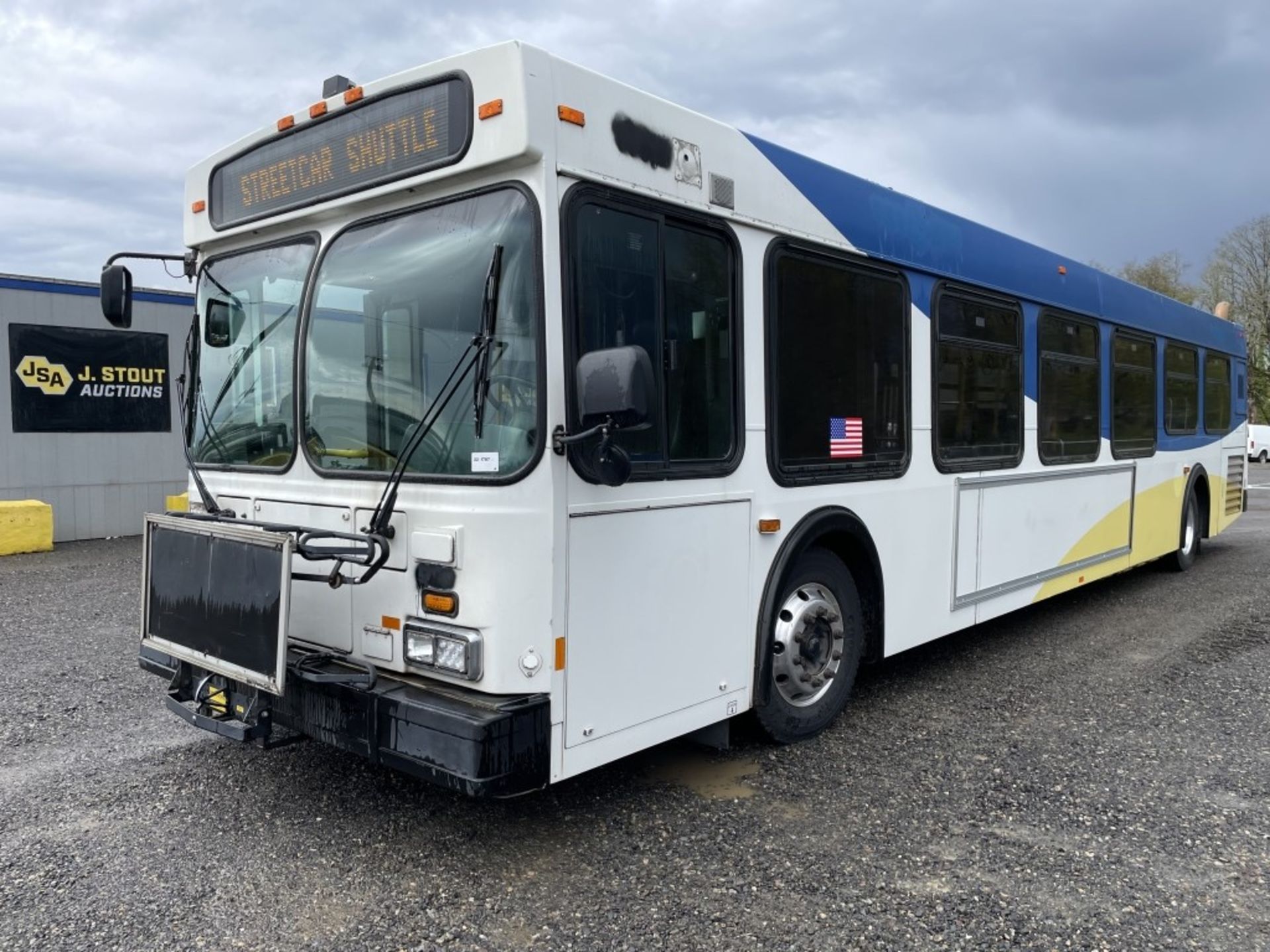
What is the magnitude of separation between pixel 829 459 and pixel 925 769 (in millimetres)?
1455

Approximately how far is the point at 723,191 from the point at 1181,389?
274 inches

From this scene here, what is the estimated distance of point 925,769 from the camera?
4.24 meters

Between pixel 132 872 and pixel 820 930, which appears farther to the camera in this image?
pixel 132 872

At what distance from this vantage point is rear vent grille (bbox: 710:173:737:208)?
12.4ft

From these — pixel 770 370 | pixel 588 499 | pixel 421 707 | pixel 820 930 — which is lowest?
pixel 820 930

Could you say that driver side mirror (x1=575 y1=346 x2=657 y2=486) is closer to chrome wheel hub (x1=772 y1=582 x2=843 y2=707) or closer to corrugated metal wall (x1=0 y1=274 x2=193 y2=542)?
chrome wheel hub (x1=772 y1=582 x2=843 y2=707)

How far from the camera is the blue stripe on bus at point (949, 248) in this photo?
4473 mm

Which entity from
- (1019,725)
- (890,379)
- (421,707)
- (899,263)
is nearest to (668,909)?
(421,707)

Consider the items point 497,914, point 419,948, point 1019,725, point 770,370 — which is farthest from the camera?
point 1019,725

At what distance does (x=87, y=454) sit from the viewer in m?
11.7

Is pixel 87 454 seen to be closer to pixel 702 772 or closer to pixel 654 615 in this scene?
pixel 702 772

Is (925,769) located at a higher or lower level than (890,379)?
lower

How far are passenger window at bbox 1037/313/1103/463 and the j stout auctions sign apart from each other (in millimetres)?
10560

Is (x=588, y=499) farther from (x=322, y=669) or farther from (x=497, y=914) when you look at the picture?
(x=497, y=914)
